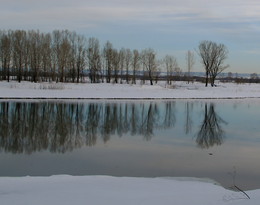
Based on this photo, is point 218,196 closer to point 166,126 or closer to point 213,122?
point 166,126

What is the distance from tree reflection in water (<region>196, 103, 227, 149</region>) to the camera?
11883mm

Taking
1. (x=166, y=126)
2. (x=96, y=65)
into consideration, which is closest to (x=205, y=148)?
(x=166, y=126)

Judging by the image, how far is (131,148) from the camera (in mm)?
10664

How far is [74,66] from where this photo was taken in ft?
209

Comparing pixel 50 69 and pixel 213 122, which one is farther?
pixel 50 69

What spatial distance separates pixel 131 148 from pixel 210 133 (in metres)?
4.54

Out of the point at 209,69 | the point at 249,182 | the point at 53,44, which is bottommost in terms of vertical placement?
the point at 249,182

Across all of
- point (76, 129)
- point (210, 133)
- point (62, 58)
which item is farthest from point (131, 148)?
point (62, 58)

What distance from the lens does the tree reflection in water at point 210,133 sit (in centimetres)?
1188

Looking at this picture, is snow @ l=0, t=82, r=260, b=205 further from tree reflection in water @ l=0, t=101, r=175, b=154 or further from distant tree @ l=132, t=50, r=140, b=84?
distant tree @ l=132, t=50, r=140, b=84

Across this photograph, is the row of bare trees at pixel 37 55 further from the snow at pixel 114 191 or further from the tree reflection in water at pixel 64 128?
the snow at pixel 114 191

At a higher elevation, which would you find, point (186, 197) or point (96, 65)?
point (96, 65)

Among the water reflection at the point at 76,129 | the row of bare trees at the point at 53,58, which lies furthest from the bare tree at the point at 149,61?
the water reflection at the point at 76,129

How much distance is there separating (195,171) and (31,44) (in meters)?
55.2
